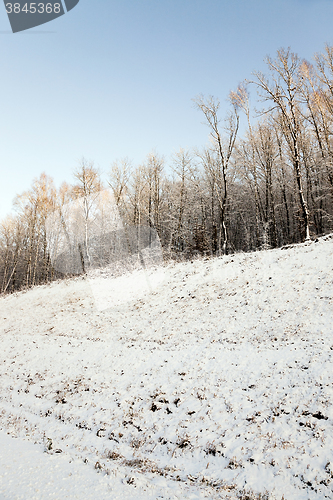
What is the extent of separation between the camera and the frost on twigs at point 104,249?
18578mm

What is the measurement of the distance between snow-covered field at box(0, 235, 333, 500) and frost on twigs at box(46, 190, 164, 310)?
3.35m

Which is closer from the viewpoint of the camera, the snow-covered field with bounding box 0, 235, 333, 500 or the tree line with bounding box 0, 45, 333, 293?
the snow-covered field with bounding box 0, 235, 333, 500

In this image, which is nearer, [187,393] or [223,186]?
[187,393]

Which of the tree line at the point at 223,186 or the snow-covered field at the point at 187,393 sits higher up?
the tree line at the point at 223,186

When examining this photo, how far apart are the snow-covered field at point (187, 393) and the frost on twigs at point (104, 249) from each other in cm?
→ 335

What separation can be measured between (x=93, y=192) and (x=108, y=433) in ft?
77.2

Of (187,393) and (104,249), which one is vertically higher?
(104,249)

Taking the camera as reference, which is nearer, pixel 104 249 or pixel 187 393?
pixel 187 393

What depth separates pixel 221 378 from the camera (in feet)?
25.2

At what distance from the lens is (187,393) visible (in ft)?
24.4

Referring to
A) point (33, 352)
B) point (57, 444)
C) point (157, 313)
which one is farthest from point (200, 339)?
point (33, 352)

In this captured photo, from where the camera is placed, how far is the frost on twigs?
731 inches

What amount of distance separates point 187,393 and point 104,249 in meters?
26.2

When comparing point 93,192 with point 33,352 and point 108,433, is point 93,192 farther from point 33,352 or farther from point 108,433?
point 108,433
